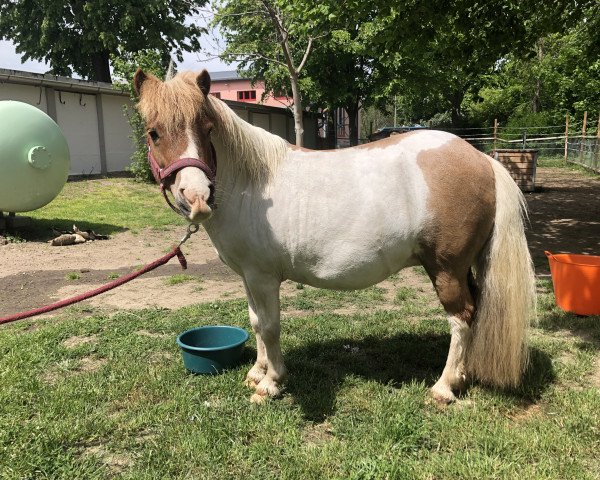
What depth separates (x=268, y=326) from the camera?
2822 millimetres

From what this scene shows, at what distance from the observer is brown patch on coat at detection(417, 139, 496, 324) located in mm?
2631

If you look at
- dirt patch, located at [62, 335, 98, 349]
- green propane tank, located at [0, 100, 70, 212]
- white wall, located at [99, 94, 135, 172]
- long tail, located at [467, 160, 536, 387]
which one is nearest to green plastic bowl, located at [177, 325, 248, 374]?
dirt patch, located at [62, 335, 98, 349]

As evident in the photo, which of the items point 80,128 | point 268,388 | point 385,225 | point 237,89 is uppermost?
point 237,89

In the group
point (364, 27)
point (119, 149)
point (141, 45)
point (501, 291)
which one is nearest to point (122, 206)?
point (119, 149)

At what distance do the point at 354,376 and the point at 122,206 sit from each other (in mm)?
9333

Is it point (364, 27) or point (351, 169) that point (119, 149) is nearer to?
point (364, 27)

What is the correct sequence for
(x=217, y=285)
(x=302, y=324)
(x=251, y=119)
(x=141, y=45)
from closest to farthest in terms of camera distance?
(x=302, y=324), (x=217, y=285), (x=141, y=45), (x=251, y=119)

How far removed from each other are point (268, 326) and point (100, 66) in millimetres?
23338

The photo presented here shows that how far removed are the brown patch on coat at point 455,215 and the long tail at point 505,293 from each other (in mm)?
69

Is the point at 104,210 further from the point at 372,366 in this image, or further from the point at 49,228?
the point at 372,366

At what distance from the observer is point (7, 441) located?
245 centimetres

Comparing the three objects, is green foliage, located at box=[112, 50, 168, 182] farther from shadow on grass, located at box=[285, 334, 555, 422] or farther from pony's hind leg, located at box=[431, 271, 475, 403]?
→ pony's hind leg, located at box=[431, 271, 475, 403]

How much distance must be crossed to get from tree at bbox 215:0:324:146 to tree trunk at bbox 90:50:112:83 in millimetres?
7026

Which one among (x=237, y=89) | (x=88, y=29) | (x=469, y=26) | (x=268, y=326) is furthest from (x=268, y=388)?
(x=237, y=89)
